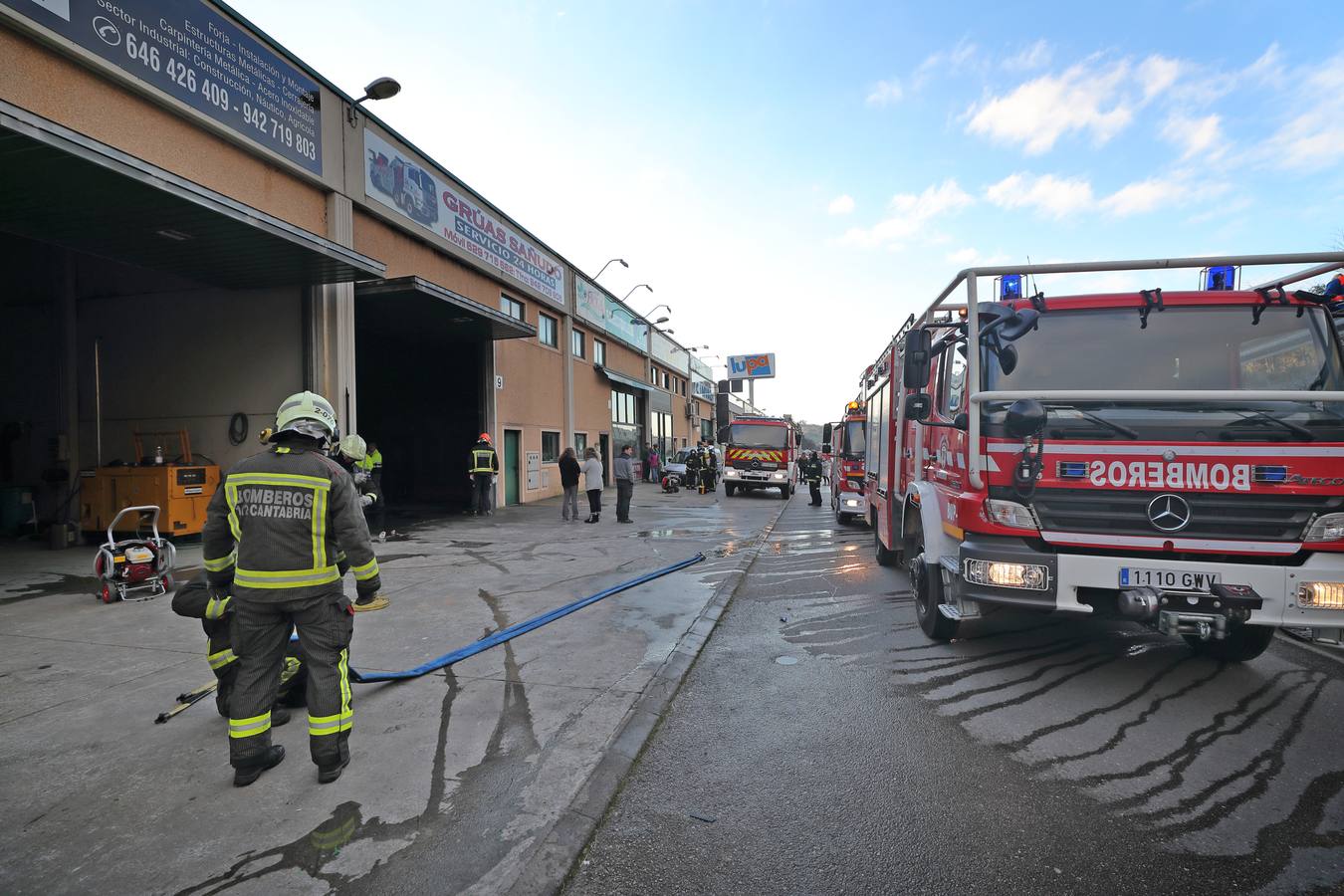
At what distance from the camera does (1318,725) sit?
3664 millimetres

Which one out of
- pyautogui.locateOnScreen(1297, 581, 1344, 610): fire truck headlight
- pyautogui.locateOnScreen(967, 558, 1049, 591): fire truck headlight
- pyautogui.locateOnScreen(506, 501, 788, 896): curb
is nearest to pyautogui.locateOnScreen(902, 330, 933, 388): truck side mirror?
pyautogui.locateOnScreen(967, 558, 1049, 591): fire truck headlight

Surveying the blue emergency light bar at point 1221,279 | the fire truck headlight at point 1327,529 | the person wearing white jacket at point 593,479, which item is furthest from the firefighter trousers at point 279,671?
the person wearing white jacket at point 593,479

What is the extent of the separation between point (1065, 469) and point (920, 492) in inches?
59.0

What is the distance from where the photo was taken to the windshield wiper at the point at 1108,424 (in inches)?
157

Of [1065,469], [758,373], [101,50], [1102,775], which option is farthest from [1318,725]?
[758,373]

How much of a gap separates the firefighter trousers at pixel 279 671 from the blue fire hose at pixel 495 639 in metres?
0.94

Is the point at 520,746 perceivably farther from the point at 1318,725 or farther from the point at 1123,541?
the point at 1318,725

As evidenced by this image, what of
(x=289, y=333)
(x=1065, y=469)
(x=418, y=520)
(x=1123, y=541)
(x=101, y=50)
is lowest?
(x=418, y=520)

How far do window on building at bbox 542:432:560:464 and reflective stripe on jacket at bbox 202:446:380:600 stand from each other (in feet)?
58.7

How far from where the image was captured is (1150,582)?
3838 mm

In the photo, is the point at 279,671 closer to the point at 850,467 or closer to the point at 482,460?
the point at 482,460

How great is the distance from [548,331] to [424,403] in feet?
16.2

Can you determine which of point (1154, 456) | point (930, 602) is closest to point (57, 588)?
point (930, 602)

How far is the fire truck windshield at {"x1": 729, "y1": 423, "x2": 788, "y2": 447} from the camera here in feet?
74.4
